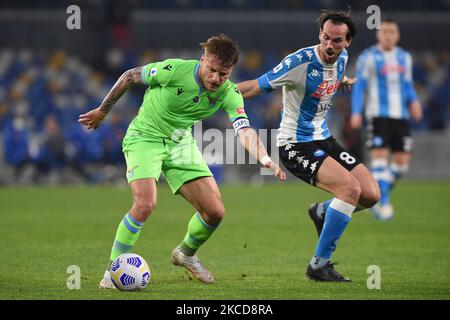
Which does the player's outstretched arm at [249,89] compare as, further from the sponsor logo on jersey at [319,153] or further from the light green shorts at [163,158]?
the sponsor logo on jersey at [319,153]

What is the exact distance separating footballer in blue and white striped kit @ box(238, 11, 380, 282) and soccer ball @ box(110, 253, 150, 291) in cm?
162

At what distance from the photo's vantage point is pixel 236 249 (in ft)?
34.3

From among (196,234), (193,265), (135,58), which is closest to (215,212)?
(196,234)

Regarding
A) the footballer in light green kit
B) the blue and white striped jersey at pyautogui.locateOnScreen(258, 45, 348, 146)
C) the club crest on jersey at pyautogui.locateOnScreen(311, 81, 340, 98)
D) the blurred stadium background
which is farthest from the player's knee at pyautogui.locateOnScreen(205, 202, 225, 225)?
the blurred stadium background

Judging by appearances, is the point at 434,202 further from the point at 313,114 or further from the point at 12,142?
the point at 12,142

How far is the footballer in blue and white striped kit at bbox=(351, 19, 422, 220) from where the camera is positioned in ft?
44.8

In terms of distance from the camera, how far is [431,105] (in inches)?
1042

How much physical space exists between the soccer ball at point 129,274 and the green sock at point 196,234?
916 millimetres

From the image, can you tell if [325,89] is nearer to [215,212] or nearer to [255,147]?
[255,147]

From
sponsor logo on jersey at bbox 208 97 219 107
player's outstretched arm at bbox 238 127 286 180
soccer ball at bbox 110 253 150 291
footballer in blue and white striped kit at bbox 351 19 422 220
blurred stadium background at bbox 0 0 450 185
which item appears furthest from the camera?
blurred stadium background at bbox 0 0 450 185

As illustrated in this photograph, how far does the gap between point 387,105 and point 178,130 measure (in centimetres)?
A: 655

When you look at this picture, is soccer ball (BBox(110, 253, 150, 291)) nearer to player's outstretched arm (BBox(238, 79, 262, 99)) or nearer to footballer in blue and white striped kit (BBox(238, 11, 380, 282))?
footballer in blue and white striped kit (BBox(238, 11, 380, 282))
